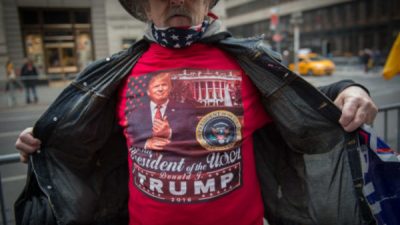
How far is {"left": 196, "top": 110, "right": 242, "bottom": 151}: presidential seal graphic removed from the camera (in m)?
1.52

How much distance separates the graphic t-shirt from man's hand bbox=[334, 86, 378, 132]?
395mm

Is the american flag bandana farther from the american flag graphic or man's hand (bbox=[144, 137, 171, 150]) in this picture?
man's hand (bbox=[144, 137, 171, 150])

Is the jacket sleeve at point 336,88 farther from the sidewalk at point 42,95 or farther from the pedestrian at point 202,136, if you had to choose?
the sidewalk at point 42,95

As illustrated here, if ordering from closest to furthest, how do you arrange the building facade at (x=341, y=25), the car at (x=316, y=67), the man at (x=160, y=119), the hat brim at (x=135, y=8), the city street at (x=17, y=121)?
the man at (x=160, y=119)
the hat brim at (x=135, y=8)
the city street at (x=17, y=121)
the car at (x=316, y=67)
the building facade at (x=341, y=25)

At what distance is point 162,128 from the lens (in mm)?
1551

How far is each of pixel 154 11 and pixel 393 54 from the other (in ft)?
13.2

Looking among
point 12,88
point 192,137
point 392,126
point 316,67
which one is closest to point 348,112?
point 192,137

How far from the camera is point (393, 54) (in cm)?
459

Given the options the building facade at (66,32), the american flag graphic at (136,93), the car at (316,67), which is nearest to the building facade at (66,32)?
the building facade at (66,32)

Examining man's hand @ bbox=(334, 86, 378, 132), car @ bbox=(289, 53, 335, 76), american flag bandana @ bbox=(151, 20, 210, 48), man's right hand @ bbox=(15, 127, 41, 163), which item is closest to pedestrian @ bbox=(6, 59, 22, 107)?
man's right hand @ bbox=(15, 127, 41, 163)

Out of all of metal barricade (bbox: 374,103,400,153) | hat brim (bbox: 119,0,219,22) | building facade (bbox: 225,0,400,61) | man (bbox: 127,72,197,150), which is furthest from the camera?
building facade (bbox: 225,0,400,61)

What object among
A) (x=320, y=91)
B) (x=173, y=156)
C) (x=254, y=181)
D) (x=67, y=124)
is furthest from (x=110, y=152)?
(x=320, y=91)

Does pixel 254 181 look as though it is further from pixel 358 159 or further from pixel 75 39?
pixel 75 39

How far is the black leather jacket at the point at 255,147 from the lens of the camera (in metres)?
1.62
